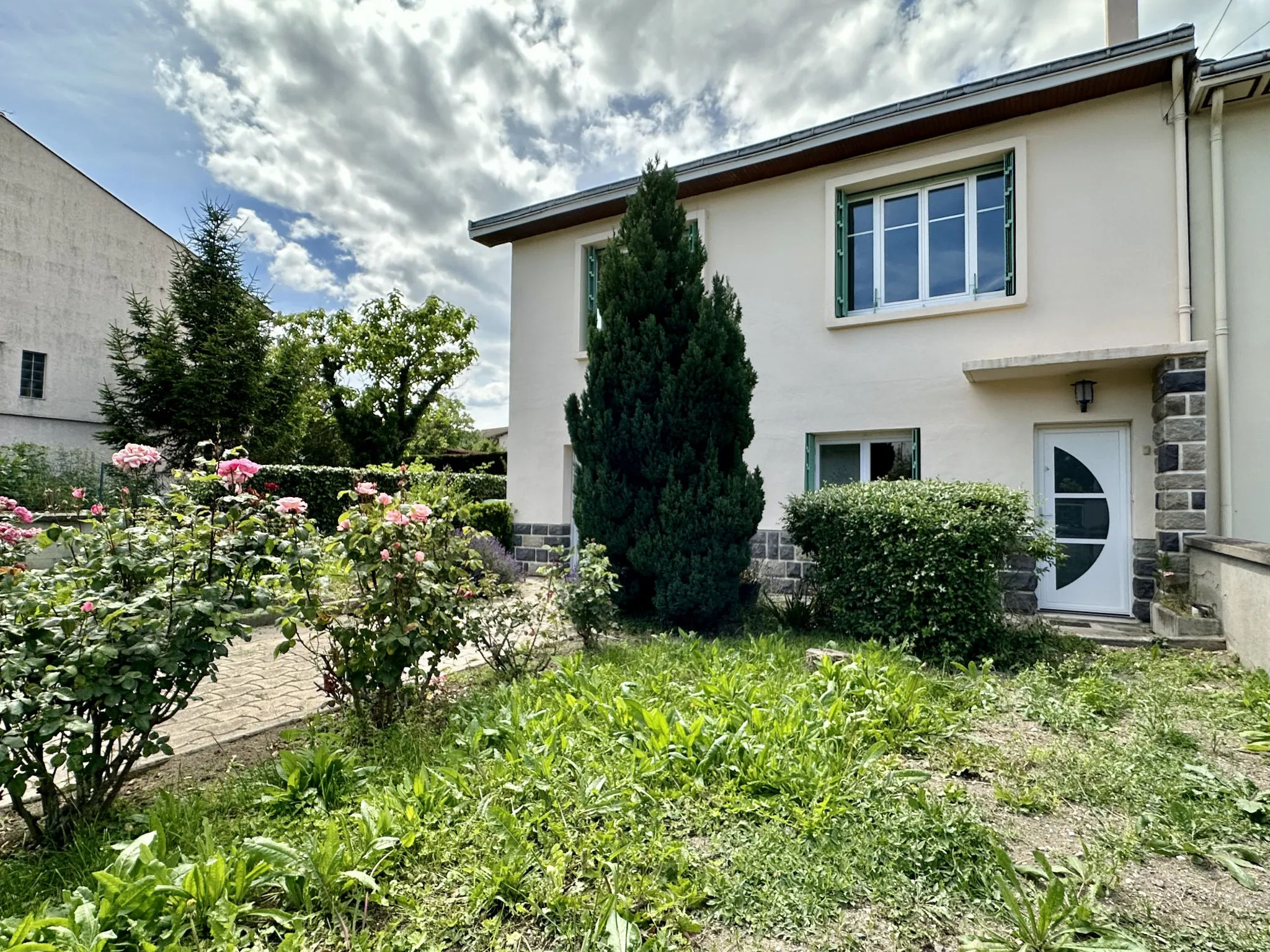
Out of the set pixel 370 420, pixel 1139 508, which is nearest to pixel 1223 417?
pixel 1139 508

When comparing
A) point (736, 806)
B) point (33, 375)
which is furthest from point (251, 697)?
point (33, 375)

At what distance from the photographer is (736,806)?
232cm

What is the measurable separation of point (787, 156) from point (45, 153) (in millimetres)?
19265

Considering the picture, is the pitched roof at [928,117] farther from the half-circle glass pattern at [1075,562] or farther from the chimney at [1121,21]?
the half-circle glass pattern at [1075,562]

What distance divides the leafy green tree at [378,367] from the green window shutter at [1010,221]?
1664 centimetres

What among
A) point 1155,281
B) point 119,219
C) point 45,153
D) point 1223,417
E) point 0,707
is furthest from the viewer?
point 119,219

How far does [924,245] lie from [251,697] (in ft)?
26.1

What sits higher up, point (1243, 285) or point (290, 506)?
point (1243, 285)

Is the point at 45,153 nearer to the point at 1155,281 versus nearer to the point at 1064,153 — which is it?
the point at 1064,153

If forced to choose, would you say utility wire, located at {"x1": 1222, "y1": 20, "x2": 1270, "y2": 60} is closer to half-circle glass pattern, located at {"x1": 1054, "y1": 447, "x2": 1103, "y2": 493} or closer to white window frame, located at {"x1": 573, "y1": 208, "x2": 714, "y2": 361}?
half-circle glass pattern, located at {"x1": 1054, "y1": 447, "x2": 1103, "y2": 493}

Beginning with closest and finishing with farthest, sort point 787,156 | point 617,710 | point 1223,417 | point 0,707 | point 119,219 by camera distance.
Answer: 1. point 0,707
2. point 617,710
3. point 1223,417
4. point 787,156
5. point 119,219

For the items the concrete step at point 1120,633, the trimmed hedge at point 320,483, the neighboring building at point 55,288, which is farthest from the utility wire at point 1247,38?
the neighboring building at point 55,288

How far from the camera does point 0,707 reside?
185cm

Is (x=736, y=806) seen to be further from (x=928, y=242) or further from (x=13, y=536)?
(x=928, y=242)
